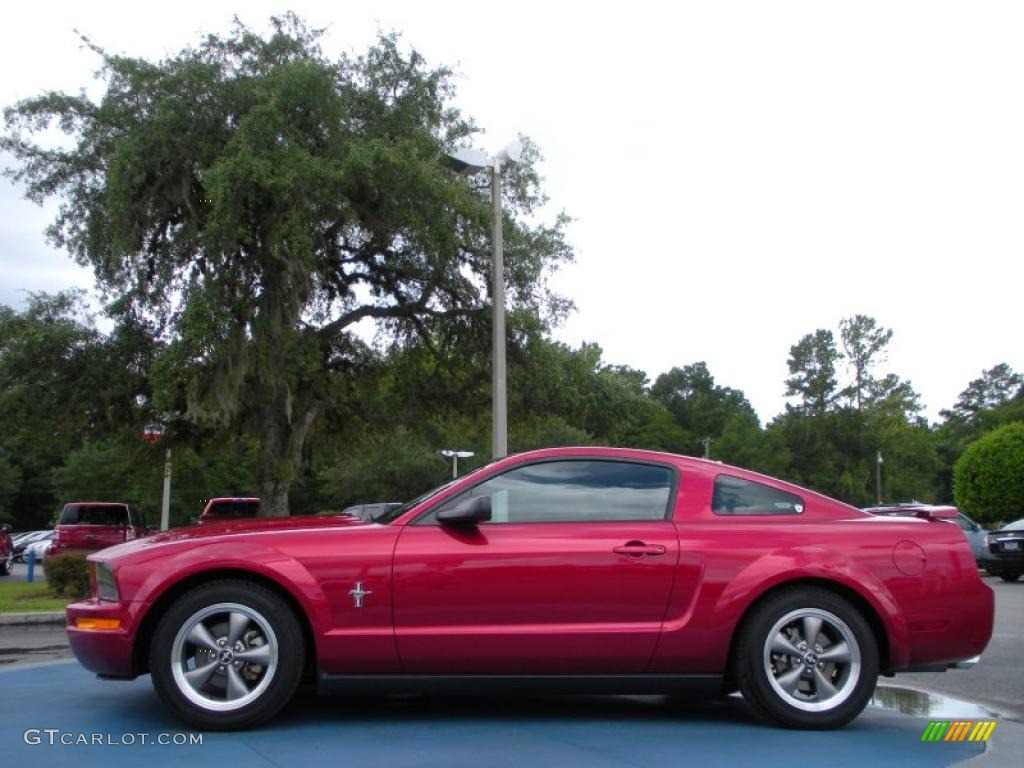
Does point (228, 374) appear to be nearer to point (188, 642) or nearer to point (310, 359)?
point (310, 359)

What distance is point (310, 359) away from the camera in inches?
701

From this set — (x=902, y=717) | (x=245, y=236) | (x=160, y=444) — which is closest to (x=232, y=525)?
(x=902, y=717)

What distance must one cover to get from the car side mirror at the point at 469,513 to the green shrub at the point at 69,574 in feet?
36.1

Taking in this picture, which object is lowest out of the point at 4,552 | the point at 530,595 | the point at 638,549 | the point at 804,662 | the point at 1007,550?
the point at 4,552

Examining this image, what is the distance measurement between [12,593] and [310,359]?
604 cm

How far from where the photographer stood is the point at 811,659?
5.27m

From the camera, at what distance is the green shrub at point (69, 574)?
1459cm

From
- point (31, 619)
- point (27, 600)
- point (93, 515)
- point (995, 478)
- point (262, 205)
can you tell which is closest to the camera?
point (31, 619)

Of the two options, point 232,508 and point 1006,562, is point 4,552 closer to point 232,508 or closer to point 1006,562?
point 232,508

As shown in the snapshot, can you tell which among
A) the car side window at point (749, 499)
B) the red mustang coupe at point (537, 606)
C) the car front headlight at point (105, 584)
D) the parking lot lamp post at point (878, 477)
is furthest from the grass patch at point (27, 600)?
the parking lot lamp post at point (878, 477)

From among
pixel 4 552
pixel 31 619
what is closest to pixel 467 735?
pixel 31 619

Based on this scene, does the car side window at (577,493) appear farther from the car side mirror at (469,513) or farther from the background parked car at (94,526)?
the background parked car at (94,526)

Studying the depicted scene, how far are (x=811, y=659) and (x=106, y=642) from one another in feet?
11.6
